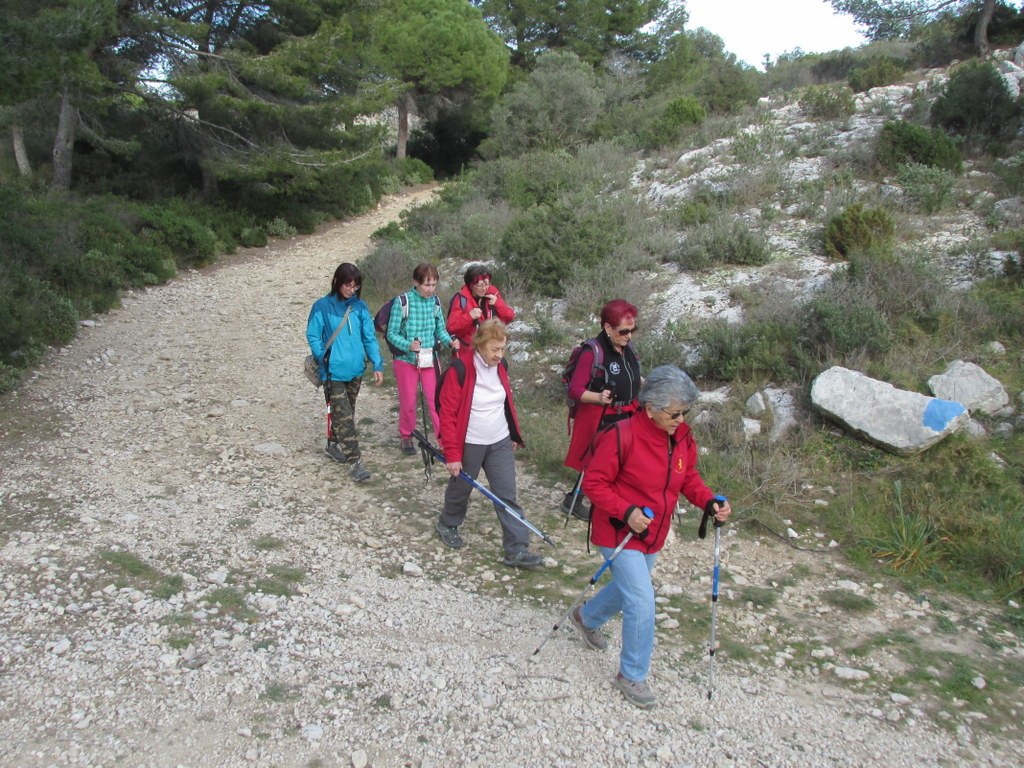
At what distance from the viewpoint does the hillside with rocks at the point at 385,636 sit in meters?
3.33

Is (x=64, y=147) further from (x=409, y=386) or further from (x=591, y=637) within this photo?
(x=591, y=637)

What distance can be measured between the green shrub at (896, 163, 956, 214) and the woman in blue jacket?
882 centimetres

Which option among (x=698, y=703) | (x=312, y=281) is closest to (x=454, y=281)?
(x=312, y=281)

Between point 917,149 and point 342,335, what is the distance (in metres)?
11.0

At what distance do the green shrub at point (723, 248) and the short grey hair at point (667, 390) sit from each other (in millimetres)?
Result: 7238

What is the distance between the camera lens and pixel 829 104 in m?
16.5

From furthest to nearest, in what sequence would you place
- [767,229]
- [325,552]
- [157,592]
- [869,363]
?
[767,229], [869,363], [325,552], [157,592]

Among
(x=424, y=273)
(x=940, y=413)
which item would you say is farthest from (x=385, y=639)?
(x=940, y=413)

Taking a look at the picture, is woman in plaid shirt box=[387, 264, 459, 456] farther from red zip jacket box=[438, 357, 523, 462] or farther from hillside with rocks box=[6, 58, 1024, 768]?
red zip jacket box=[438, 357, 523, 462]

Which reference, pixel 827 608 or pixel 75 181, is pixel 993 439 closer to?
pixel 827 608

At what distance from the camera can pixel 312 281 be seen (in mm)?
13820

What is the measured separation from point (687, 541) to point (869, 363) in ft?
8.88

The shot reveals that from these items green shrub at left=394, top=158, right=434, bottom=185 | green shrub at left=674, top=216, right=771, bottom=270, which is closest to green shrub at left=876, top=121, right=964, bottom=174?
green shrub at left=674, top=216, right=771, bottom=270

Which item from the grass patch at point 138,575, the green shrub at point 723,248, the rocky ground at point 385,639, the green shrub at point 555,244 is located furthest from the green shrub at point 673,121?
the grass patch at point 138,575
